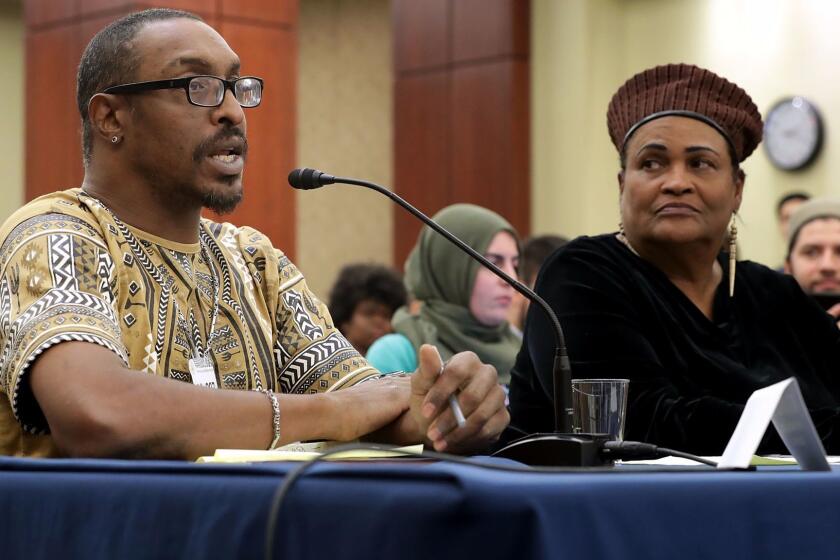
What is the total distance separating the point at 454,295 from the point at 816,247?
131cm

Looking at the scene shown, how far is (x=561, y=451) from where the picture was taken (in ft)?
4.84

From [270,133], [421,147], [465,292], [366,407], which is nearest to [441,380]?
[366,407]

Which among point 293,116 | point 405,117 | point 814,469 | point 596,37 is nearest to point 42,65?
point 293,116

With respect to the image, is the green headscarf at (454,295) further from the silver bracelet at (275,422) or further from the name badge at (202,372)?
the silver bracelet at (275,422)

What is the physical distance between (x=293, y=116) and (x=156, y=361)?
5.25m

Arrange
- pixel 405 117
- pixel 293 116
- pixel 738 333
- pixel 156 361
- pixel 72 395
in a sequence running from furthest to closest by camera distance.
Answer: pixel 405 117
pixel 293 116
pixel 738 333
pixel 156 361
pixel 72 395

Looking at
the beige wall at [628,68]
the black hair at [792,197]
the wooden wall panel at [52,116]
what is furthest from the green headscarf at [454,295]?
the beige wall at [628,68]

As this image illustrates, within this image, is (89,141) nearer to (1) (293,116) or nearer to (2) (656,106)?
(2) (656,106)

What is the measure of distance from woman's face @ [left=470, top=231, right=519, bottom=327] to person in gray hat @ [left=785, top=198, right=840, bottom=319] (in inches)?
40.2

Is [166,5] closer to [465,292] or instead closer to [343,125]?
[465,292]

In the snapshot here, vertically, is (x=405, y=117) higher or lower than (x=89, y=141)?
higher

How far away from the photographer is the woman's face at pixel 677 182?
2.59 metres

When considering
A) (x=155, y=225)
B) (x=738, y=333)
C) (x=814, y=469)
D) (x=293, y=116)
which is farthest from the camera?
(x=293, y=116)

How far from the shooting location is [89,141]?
2.21 meters
